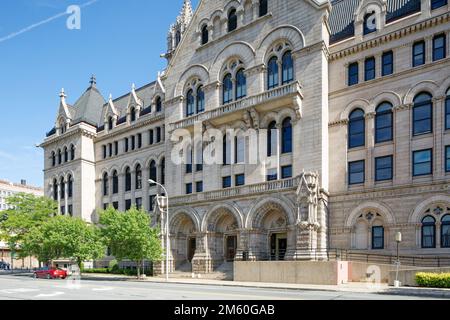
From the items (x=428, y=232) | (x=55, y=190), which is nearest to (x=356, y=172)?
(x=428, y=232)

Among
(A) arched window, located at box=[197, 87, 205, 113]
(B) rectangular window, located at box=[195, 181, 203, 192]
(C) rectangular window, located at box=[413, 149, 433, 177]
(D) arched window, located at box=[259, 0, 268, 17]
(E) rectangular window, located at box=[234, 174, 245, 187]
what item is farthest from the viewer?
(A) arched window, located at box=[197, 87, 205, 113]

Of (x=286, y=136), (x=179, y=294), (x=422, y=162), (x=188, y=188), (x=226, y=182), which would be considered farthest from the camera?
(x=188, y=188)

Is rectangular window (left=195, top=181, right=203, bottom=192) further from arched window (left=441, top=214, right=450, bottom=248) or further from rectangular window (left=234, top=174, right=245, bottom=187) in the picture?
arched window (left=441, top=214, right=450, bottom=248)

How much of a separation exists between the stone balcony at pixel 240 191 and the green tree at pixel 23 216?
22.1 m

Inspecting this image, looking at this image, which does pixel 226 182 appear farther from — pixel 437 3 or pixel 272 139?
pixel 437 3

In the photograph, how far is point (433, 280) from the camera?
2362 centimetres

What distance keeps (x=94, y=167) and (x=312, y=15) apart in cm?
3465

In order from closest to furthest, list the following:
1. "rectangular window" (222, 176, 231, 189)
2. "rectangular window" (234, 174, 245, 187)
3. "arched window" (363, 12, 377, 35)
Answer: "arched window" (363, 12, 377, 35) → "rectangular window" (234, 174, 245, 187) → "rectangular window" (222, 176, 231, 189)

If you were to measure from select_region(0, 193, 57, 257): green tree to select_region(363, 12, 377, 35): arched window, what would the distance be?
42437 mm

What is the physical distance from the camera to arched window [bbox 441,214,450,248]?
28.2m

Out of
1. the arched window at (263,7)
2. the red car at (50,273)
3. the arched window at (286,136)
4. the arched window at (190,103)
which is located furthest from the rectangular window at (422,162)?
the red car at (50,273)

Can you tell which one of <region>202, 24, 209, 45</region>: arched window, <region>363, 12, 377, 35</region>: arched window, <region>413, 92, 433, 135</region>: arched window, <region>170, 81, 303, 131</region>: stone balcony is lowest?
<region>413, 92, 433, 135</region>: arched window

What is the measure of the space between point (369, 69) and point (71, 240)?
32284mm

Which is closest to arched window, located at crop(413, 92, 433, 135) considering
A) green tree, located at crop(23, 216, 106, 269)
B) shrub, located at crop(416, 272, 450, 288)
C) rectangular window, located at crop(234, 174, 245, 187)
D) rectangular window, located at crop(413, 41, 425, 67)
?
rectangular window, located at crop(413, 41, 425, 67)
